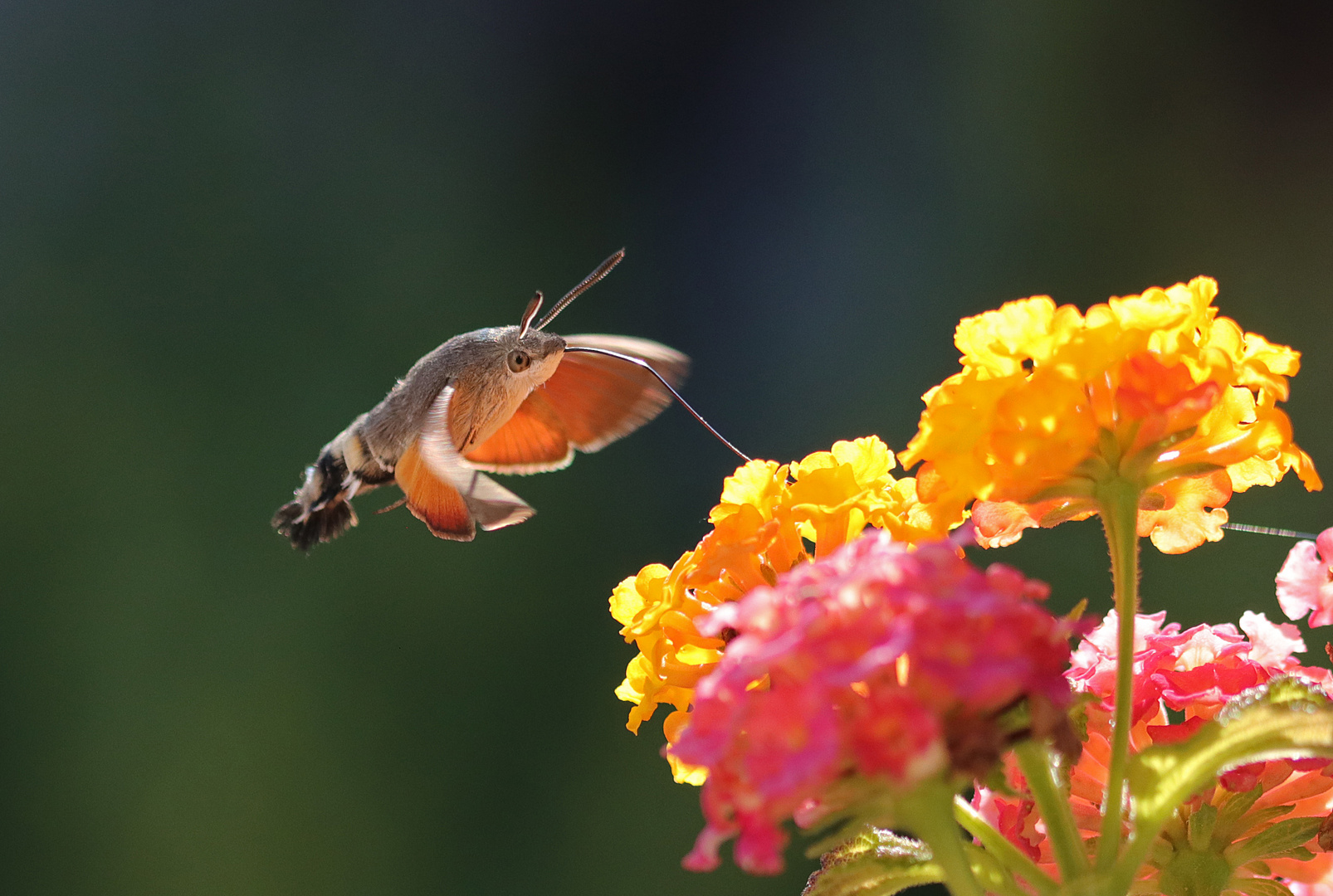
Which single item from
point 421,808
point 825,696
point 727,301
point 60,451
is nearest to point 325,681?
point 421,808

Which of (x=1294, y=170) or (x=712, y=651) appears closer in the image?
(x=712, y=651)

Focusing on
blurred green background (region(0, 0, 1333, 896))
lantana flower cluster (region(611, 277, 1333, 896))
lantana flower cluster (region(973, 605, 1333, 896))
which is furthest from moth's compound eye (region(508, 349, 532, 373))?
blurred green background (region(0, 0, 1333, 896))

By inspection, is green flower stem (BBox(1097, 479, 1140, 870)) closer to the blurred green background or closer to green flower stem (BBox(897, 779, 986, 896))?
green flower stem (BBox(897, 779, 986, 896))

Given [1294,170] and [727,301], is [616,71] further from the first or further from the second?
[1294,170]

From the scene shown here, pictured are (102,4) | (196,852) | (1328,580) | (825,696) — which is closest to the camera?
(825,696)

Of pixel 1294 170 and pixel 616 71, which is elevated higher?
pixel 616 71

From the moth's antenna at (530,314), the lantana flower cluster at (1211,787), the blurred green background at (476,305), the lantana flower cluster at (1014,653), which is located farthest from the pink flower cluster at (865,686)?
the blurred green background at (476,305)

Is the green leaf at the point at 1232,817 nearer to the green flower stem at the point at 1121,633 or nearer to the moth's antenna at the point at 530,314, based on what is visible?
the green flower stem at the point at 1121,633
